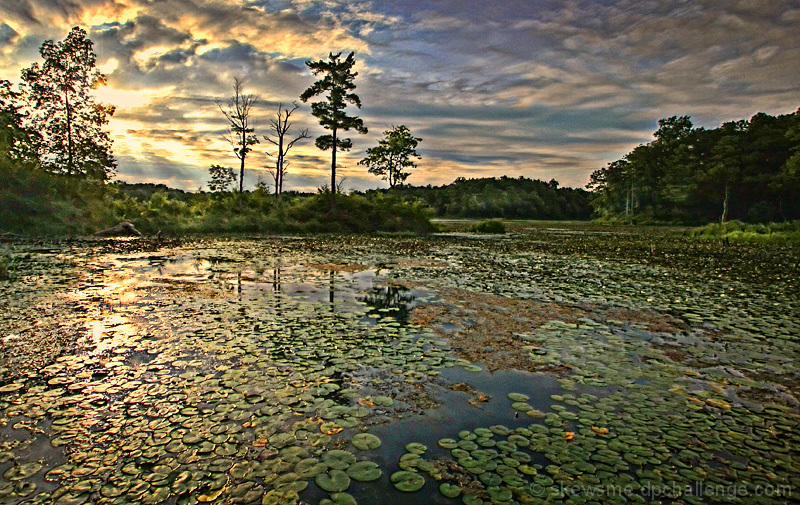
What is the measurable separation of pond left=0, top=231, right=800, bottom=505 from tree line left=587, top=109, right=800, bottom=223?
4934 cm

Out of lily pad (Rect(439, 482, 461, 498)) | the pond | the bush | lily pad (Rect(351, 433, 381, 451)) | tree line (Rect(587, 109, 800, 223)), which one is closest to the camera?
lily pad (Rect(439, 482, 461, 498))

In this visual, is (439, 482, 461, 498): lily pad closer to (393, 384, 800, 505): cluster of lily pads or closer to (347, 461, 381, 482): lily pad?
(393, 384, 800, 505): cluster of lily pads

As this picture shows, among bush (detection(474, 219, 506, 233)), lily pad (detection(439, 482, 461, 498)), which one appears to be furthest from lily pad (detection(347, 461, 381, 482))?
bush (detection(474, 219, 506, 233))

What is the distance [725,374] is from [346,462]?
15.9 ft

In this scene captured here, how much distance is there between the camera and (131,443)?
3367mm

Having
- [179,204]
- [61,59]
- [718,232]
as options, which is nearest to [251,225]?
[179,204]

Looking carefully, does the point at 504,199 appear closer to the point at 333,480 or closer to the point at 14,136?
the point at 14,136

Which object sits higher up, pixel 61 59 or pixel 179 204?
pixel 61 59

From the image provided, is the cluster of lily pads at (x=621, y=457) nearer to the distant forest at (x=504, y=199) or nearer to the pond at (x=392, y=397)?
the pond at (x=392, y=397)

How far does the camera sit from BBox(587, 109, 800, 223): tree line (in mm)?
51531

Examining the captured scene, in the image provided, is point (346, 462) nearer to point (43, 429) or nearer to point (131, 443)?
point (131, 443)

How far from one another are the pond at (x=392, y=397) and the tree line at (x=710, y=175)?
162 ft

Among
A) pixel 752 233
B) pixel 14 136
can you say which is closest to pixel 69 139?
pixel 14 136

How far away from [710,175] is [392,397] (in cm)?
6334
